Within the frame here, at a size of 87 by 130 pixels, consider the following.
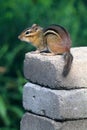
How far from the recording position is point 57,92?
26.9 ft

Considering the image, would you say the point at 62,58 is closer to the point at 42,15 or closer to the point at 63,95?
the point at 63,95

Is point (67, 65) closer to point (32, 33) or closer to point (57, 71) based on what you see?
point (57, 71)

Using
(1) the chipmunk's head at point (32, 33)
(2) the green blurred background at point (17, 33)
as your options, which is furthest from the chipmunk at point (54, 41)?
(2) the green blurred background at point (17, 33)

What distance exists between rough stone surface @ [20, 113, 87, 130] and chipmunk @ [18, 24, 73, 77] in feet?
1.43

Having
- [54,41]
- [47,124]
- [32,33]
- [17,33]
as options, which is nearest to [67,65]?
[54,41]

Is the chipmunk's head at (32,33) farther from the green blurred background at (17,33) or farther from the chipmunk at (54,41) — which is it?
the green blurred background at (17,33)

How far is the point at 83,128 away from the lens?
8.42m

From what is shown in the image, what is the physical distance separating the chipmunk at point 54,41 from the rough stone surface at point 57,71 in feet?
0.19

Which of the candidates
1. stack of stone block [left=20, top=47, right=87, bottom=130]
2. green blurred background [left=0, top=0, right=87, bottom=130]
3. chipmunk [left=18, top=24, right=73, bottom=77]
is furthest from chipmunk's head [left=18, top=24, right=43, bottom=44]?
green blurred background [left=0, top=0, right=87, bottom=130]

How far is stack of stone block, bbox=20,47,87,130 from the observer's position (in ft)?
26.8

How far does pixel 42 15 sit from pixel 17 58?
1.03 metres

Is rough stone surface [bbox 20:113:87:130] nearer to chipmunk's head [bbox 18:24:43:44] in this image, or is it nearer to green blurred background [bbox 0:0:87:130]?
chipmunk's head [bbox 18:24:43:44]

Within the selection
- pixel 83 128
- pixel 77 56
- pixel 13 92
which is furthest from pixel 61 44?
pixel 13 92

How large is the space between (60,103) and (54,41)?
630mm
